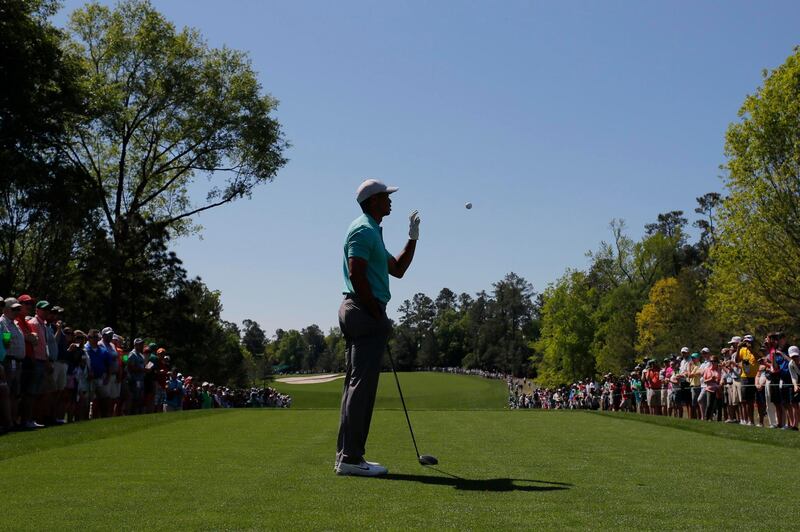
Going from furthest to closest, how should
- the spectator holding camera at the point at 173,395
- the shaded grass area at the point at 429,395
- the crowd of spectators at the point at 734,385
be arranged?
the shaded grass area at the point at 429,395 → the spectator holding camera at the point at 173,395 → the crowd of spectators at the point at 734,385

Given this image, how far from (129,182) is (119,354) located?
20.8 meters

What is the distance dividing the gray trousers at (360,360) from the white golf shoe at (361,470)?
0.93 feet

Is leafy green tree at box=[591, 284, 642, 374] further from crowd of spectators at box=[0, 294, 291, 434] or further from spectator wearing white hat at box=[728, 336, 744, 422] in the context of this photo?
crowd of spectators at box=[0, 294, 291, 434]

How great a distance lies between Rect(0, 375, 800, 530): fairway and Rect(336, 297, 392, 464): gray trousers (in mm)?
498

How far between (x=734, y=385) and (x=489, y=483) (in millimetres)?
16394

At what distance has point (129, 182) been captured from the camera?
4009 cm

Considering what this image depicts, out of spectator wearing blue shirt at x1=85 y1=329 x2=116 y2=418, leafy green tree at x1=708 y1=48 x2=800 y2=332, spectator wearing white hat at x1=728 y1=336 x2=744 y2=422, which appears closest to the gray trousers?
spectator wearing blue shirt at x1=85 y1=329 x2=116 y2=418

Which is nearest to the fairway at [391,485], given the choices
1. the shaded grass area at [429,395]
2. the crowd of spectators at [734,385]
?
the crowd of spectators at [734,385]

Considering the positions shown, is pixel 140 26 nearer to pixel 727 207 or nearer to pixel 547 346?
pixel 727 207

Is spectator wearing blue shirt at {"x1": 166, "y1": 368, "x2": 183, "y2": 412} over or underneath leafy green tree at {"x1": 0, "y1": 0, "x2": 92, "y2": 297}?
underneath

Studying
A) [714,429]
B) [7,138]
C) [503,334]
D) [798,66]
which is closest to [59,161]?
[7,138]

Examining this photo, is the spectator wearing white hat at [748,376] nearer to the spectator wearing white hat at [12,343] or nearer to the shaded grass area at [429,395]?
the spectator wearing white hat at [12,343]

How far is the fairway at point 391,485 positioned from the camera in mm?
4516

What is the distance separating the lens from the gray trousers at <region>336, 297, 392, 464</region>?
6918mm
